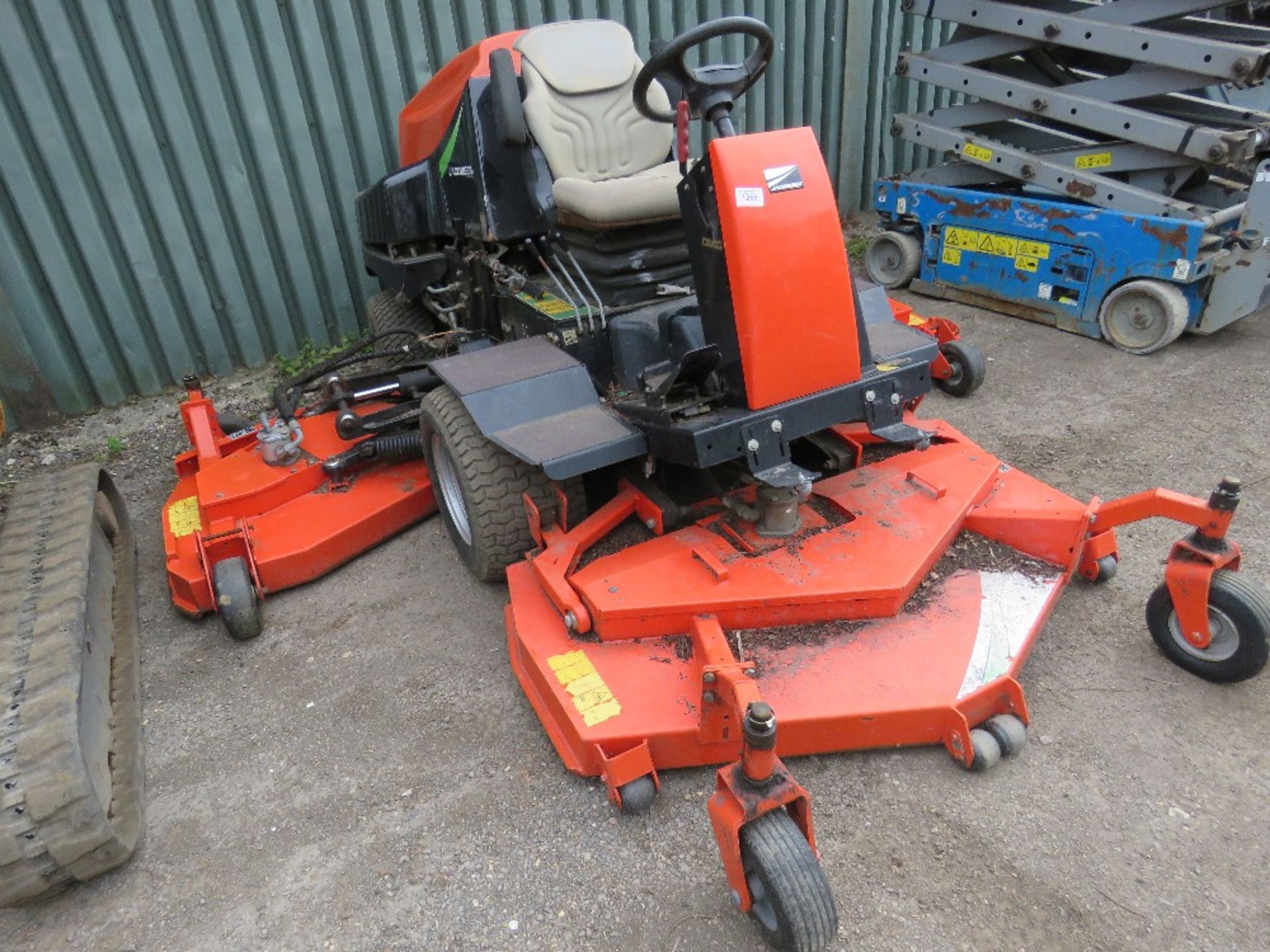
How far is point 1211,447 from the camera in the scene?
3.99 meters

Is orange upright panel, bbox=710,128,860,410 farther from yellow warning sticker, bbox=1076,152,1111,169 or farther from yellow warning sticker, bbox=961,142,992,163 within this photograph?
yellow warning sticker, bbox=961,142,992,163

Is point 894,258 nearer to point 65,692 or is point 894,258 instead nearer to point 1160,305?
point 1160,305

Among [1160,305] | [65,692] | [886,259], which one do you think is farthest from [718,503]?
[886,259]

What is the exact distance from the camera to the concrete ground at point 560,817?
80.6 inches

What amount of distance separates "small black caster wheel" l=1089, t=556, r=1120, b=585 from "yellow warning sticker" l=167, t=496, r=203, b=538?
131 inches

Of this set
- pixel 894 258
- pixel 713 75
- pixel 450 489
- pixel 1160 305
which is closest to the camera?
pixel 713 75

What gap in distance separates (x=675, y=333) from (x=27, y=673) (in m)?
2.19

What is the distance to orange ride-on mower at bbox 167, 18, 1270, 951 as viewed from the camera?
2.31m

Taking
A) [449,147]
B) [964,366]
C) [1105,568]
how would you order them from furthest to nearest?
[964,366] → [449,147] → [1105,568]

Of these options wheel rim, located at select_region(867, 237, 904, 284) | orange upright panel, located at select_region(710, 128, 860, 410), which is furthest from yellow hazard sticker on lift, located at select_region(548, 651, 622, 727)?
Result: wheel rim, located at select_region(867, 237, 904, 284)

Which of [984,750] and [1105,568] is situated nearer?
[984,750]

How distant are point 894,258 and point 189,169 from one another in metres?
4.64

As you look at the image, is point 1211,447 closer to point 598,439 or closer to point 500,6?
point 598,439

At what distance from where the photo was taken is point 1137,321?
496 centimetres
